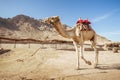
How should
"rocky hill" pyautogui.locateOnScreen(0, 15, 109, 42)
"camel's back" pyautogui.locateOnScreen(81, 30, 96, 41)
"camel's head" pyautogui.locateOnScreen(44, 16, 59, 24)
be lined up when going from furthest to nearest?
1. "rocky hill" pyautogui.locateOnScreen(0, 15, 109, 42)
2. "camel's back" pyautogui.locateOnScreen(81, 30, 96, 41)
3. "camel's head" pyautogui.locateOnScreen(44, 16, 59, 24)

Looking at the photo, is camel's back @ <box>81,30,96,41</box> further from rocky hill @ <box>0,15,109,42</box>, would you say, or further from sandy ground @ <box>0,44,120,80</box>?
rocky hill @ <box>0,15,109,42</box>

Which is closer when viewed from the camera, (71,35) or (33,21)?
(71,35)

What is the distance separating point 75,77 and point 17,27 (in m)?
83.8

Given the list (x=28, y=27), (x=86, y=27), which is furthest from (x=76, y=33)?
(x=28, y=27)

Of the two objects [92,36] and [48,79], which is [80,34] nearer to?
[92,36]

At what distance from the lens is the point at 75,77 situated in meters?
7.53

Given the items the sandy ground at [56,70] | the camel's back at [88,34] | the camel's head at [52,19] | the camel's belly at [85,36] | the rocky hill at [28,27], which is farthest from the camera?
the rocky hill at [28,27]

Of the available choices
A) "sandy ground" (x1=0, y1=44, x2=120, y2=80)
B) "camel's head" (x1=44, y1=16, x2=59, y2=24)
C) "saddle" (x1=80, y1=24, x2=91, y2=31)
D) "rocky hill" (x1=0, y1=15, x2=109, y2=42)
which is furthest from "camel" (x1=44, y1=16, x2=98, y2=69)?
"rocky hill" (x1=0, y1=15, x2=109, y2=42)

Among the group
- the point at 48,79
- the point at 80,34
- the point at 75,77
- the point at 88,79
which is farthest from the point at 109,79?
the point at 80,34

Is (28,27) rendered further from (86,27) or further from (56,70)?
(56,70)

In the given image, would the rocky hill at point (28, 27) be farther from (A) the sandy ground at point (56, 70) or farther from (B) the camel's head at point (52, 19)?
(B) the camel's head at point (52, 19)

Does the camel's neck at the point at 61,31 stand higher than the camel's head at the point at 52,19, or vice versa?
the camel's head at the point at 52,19

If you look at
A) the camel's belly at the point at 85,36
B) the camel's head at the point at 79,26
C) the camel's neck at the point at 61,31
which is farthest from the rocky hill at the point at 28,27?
the camel's neck at the point at 61,31

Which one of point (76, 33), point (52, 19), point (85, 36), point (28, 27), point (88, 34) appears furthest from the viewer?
point (28, 27)
